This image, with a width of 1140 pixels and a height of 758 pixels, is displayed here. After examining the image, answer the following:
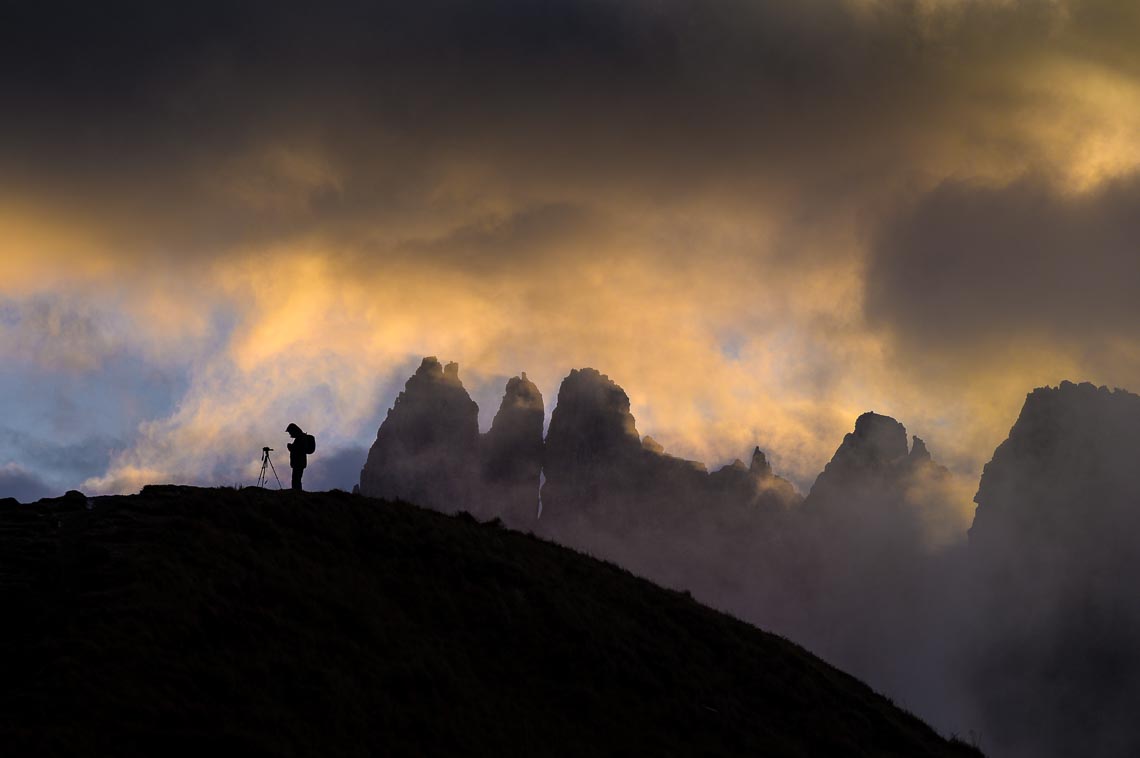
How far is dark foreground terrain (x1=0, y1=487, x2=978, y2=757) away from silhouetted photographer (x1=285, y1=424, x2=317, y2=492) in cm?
266

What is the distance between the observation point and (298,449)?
4078 centimetres

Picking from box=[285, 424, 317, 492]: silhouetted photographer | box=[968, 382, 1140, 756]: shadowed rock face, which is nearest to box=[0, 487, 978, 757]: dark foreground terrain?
box=[285, 424, 317, 492]: silhouetted photographer

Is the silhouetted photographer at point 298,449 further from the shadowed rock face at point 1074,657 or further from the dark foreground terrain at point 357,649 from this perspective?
the shadowed rock face at point 1074,657

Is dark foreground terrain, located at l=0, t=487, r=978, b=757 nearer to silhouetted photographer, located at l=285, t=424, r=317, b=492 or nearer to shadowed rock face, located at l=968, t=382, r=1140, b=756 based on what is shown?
silhouetted photographer, located at l=285, t=424, r=317, b=492

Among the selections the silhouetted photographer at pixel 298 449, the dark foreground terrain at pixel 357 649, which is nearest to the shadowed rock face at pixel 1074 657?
the dark foreground terrain at pixel 357 649

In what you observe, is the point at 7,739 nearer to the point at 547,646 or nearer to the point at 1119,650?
the point at 547,646

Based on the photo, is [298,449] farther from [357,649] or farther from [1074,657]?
[1074,657]

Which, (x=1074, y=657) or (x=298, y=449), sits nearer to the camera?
(x=298, y=449)

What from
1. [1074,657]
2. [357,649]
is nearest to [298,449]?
[357,649]

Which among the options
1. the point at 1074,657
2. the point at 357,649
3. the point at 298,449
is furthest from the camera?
the point at 1074,657

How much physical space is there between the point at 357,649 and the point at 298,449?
17411 mm

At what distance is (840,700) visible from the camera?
34625mm

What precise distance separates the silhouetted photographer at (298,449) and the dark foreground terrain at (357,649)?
2664mm

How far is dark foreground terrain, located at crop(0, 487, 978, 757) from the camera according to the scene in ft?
66.2
